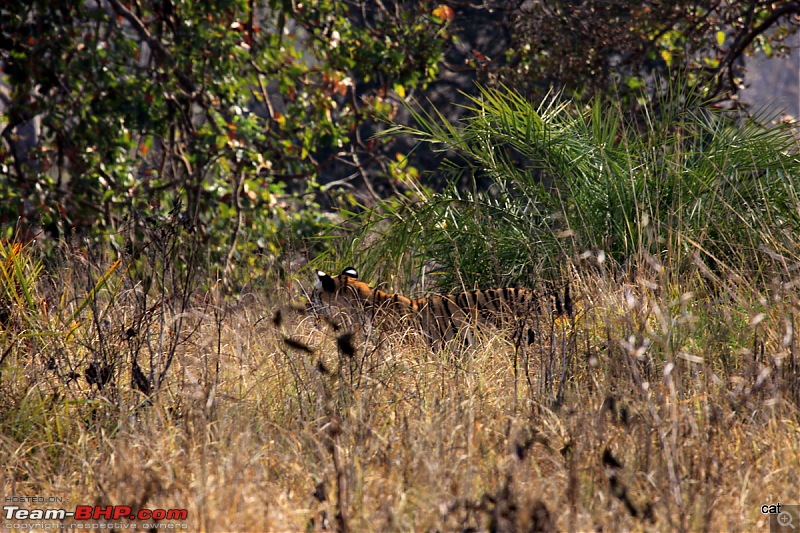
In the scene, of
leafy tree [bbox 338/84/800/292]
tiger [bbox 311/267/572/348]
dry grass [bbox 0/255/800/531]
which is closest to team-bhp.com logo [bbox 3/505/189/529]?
dry grass [bbox 0/255/800/531]

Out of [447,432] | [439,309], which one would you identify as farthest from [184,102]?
[447,432]

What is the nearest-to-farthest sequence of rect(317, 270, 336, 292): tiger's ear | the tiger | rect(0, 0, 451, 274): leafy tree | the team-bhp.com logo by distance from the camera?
the team-bhp.com logo
the tiger
rect(317, 270, 336, 292): tiger's ear
rect(0, 0, 451, 274): leafy tree

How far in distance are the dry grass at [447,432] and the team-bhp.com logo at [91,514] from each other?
0.04m

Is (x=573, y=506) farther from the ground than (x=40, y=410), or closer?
closer

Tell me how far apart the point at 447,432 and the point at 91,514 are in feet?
4.14

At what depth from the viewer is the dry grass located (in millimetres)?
2689

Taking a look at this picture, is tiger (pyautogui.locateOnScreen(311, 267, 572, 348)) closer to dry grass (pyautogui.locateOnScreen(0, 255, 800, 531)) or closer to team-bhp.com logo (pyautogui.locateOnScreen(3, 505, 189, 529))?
dry grass (pyautogui.locateOnScreen(0, 255, 800, 531))

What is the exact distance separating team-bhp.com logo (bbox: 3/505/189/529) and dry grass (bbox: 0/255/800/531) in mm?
39

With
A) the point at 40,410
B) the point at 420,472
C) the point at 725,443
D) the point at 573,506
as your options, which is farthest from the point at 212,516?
the point at 725,443

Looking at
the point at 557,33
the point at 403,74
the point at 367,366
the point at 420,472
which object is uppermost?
the point at 557,33

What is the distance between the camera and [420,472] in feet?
9.57

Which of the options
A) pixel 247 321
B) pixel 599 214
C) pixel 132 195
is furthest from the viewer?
pixel 132 195

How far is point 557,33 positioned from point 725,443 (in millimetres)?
6312

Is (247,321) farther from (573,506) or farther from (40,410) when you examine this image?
(573,506)
